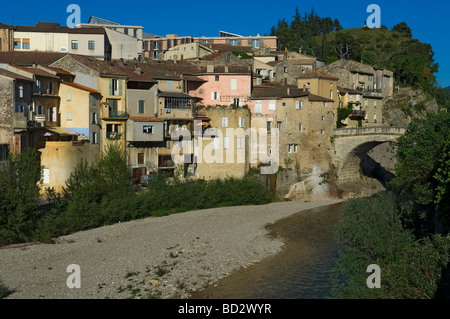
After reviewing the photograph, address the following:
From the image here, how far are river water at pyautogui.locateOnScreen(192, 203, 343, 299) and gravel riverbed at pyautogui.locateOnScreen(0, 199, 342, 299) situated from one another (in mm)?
803

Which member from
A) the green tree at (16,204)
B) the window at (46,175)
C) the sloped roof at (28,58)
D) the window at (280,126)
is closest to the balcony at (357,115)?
the window at (280,126)

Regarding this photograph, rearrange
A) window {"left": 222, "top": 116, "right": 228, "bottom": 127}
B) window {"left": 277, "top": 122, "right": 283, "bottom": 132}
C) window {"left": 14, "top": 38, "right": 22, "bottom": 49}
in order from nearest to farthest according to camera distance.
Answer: window {"left": 222, "top": 116, "right": 228, "bottom": 127} < window {"left": 277, "top": 122, "right": 283, "bottom": 132} < window {"left": 14, "top": 38, "right": 22, "bottom": 49}

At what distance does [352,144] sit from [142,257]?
32.9 m

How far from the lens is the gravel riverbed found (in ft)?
84.3

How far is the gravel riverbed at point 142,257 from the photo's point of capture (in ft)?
84.3

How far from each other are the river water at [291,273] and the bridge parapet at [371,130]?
57.0 ft

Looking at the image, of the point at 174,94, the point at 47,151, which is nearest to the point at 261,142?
the point at 174,94

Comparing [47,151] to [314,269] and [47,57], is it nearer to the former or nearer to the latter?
[47,57]

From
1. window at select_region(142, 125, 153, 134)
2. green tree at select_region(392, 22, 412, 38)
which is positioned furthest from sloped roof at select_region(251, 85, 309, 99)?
green tree at select_region(392, 22, 412, 38)

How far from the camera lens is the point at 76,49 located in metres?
63.2

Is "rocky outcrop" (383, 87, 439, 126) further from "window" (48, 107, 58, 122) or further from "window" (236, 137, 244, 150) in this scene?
"window" (48, 107, 58, 122)

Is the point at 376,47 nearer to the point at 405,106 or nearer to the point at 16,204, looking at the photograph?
the point at 405,106

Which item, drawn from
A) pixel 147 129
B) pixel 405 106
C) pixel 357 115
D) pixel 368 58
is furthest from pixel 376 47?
pixel 147 129
